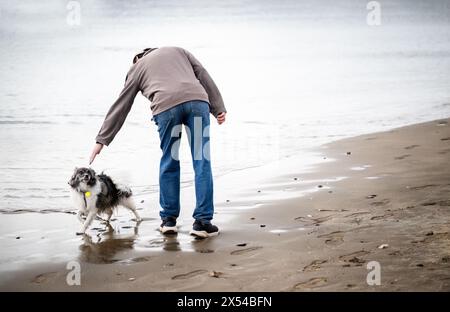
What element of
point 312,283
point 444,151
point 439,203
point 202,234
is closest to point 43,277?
point 202,234

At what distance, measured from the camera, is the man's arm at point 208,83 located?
6234 mm

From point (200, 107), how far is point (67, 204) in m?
2.47

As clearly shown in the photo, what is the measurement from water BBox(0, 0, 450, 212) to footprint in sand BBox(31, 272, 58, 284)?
7.68 feet

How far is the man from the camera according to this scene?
19.6ft

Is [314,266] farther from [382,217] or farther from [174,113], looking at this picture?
[174,113]

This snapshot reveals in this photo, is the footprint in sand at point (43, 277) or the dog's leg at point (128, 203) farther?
the dog's leg at point (128, 203)

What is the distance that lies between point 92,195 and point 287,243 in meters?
1.91

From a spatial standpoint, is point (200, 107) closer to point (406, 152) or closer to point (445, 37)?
point (406, 152)

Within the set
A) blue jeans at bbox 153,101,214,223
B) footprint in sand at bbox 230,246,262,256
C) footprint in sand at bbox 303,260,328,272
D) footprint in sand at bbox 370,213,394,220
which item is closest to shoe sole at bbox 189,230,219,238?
blue jeans at bbox 153,101,214,223

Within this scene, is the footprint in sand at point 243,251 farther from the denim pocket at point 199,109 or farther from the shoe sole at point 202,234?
the denim pocket at point 199,109

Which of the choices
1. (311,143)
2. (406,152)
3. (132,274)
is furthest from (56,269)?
(311,143)

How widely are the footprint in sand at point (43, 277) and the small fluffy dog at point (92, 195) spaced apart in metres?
1.18

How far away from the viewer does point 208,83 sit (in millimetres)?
6227

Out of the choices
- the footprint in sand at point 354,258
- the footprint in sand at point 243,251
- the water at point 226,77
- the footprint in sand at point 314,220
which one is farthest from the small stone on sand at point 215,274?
the water at point 226,77
